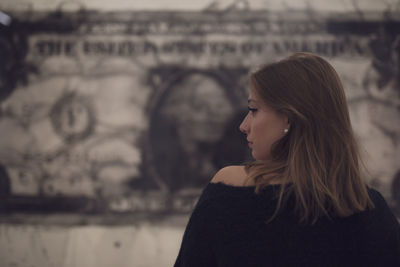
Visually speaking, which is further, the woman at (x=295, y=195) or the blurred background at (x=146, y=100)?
the blurred background at (x=146, y=100)

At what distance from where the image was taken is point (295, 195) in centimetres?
47

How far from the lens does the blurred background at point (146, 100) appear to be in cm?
174

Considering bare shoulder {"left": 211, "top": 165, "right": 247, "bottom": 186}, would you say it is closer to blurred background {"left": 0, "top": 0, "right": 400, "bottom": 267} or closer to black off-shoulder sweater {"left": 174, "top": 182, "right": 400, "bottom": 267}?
black off-shoulder sweater {"left": 174, "top": 182, "right": 400, "bottom": 267}

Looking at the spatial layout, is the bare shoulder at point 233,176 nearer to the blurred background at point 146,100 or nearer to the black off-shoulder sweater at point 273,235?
the black off-shoulder sweater at point 273,235

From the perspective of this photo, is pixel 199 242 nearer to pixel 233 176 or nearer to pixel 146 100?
pixel 233 176

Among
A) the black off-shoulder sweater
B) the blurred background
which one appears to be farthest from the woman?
the blurred background

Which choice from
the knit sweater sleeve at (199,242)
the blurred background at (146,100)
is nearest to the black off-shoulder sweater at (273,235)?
the knit sweater sleeve at (199,242)

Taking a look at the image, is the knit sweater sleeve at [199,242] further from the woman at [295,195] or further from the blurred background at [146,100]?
the blurred background at [146,100]

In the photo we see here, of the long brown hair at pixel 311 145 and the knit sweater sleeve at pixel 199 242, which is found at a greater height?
the long brown hair at pixel 311 145

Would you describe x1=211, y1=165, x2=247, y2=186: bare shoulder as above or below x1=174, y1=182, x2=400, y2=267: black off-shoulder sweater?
above

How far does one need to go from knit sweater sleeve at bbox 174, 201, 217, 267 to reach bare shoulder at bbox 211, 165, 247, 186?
0.05 m

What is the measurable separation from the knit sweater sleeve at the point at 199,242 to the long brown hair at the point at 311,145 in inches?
3.9

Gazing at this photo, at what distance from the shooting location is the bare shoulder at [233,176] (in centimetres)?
49

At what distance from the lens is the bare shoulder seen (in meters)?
0.49
